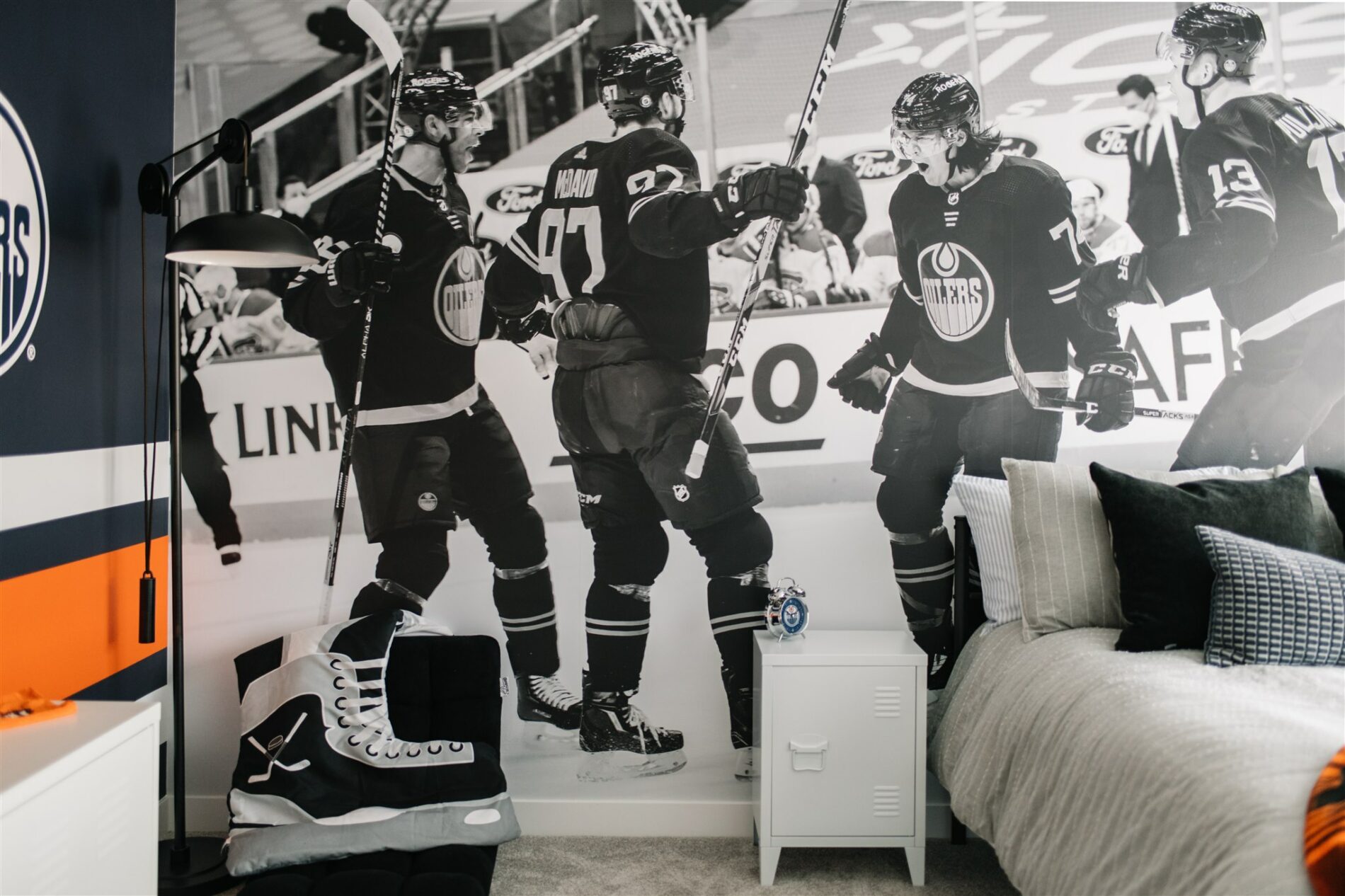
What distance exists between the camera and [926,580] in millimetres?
2771

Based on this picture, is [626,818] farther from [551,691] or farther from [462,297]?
[462,297]

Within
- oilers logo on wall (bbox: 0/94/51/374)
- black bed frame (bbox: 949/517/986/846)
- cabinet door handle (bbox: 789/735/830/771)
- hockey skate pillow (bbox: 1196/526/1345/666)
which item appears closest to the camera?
hockey skate pillow (bbox: 1196/526/1345/666)

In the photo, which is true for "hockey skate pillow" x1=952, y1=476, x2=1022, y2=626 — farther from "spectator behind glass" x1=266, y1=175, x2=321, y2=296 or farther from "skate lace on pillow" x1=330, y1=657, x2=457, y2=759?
"spectator behind glass" x1=266, y1=175, x2=321, y2=296

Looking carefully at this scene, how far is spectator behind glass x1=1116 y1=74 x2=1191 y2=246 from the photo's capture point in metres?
2.76

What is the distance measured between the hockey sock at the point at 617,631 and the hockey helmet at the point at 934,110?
150 centimetres

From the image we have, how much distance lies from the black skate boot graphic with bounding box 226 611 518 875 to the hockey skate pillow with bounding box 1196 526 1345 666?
1668 millimetres

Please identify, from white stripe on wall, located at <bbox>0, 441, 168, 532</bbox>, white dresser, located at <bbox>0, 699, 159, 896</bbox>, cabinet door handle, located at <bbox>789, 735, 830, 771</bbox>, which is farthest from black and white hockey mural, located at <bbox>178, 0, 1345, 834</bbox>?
white dresser, located at <bbox>0, 699, 159, 896</bbox>

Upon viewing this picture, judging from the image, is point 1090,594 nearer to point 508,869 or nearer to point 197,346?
point 508,869

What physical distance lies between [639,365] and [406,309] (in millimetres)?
690

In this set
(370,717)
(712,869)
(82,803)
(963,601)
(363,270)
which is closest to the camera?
(82,803)

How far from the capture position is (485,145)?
2.78 m

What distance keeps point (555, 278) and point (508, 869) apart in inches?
63.6

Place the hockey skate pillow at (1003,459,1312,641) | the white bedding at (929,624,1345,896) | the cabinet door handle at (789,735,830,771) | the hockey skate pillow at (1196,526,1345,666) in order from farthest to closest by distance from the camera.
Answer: the cabinet door handle at (789,735,830,771) → the hockey skate pillow at (1003,459,1312,641) → the hockey skate pillow at (1196,526,1345,666) → the white bedding at (929,624,1345,896)

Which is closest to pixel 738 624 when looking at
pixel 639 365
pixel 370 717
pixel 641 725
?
pixel 641 725
